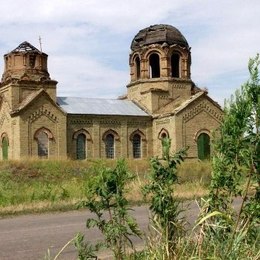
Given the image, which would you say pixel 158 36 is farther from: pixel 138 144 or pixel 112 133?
pixel 112 133

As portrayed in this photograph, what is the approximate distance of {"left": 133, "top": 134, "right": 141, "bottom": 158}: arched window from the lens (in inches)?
1491

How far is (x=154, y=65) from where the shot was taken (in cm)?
4116

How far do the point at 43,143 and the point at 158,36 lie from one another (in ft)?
44.4

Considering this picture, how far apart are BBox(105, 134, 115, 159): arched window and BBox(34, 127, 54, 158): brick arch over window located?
15.3 ft

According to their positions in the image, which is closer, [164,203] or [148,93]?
[164,203]

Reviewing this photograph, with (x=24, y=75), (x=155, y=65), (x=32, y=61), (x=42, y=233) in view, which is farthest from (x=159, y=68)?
(x=42, y=233)

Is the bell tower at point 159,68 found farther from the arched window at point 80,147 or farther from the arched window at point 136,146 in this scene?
the arched window at point 80,147

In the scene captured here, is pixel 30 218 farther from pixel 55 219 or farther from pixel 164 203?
pixel 164 203

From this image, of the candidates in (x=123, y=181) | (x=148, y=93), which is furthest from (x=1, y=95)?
(x=123, y=181)

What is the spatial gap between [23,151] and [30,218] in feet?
65.6

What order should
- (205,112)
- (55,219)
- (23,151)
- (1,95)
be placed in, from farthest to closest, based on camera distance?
(205,112) < (1,95) < (23,151) < (55,219)

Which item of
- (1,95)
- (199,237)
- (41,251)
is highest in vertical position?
(1,95)

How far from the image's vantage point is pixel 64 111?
113 feet

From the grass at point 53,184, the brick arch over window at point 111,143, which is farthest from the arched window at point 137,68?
the grass at point 53,184
